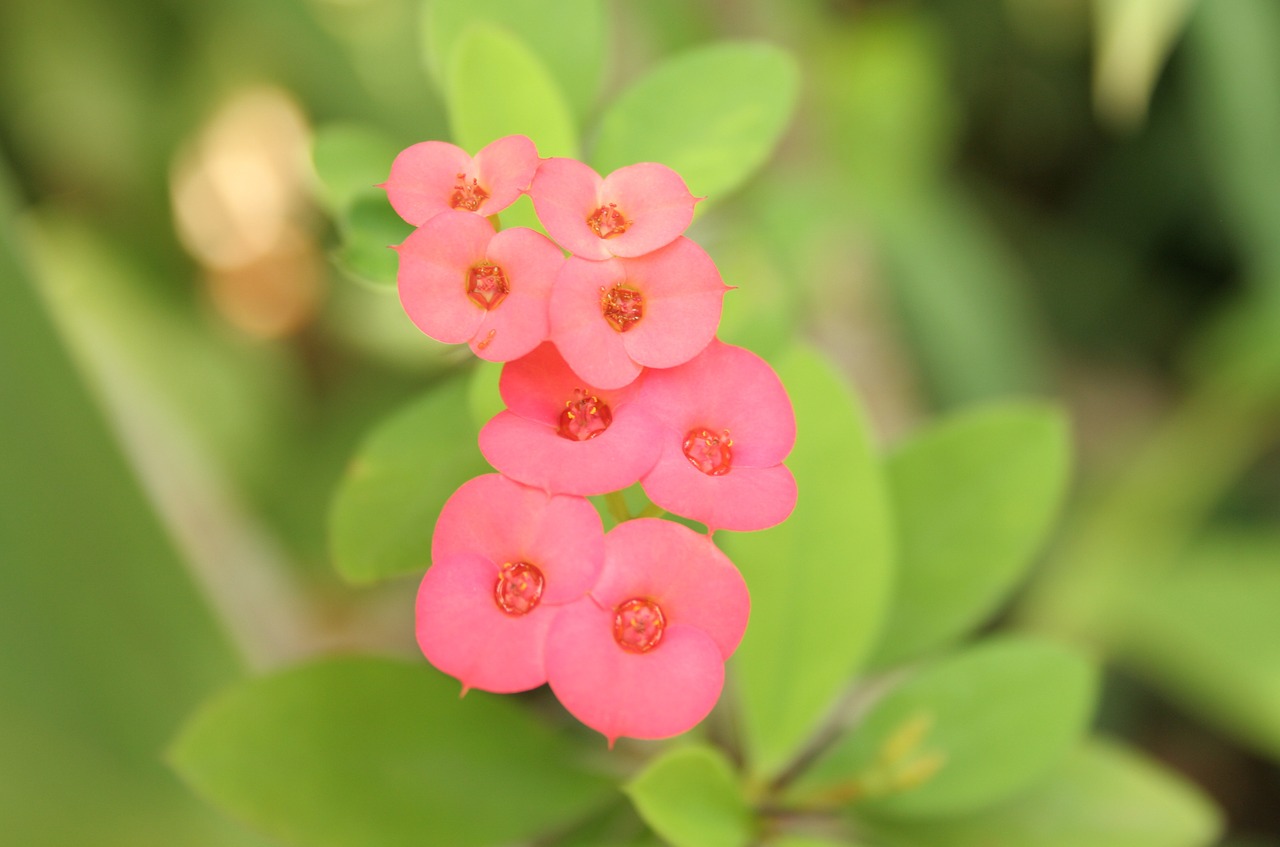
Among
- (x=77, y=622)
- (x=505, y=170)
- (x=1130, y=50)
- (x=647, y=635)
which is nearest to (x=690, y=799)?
(x=647, y=635)

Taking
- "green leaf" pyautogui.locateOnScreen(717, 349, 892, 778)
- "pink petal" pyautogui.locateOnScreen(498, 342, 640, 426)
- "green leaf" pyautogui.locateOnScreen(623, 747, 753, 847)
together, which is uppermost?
"pink petal" pyautogui.locateOnScreen(498, 342, 640, 426)

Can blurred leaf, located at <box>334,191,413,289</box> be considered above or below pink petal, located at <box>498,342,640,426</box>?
above

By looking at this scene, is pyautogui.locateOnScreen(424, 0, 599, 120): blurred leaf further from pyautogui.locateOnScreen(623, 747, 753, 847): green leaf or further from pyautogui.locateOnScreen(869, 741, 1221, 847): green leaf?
pyautogui.locateOnScreen(869, 741, 1221, 847): green leaf

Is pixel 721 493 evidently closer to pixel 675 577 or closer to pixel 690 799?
pixel 675 577

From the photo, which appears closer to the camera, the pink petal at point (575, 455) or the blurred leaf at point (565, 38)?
the pink petal at point (575, 455)

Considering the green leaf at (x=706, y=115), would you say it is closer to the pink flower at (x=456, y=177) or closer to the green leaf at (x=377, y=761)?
the pink flower at (x=456, y=177)

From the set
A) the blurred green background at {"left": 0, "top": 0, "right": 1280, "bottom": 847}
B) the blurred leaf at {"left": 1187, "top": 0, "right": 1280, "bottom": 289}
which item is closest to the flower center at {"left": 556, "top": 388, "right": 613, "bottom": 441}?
the blurred green background at {"left": 0, "top": 0, "right": 1280, "bottom": 847}

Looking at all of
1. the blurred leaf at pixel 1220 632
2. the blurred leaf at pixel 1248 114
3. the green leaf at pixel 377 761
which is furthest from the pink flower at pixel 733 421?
the blurred leaf at pixel 1248 114
